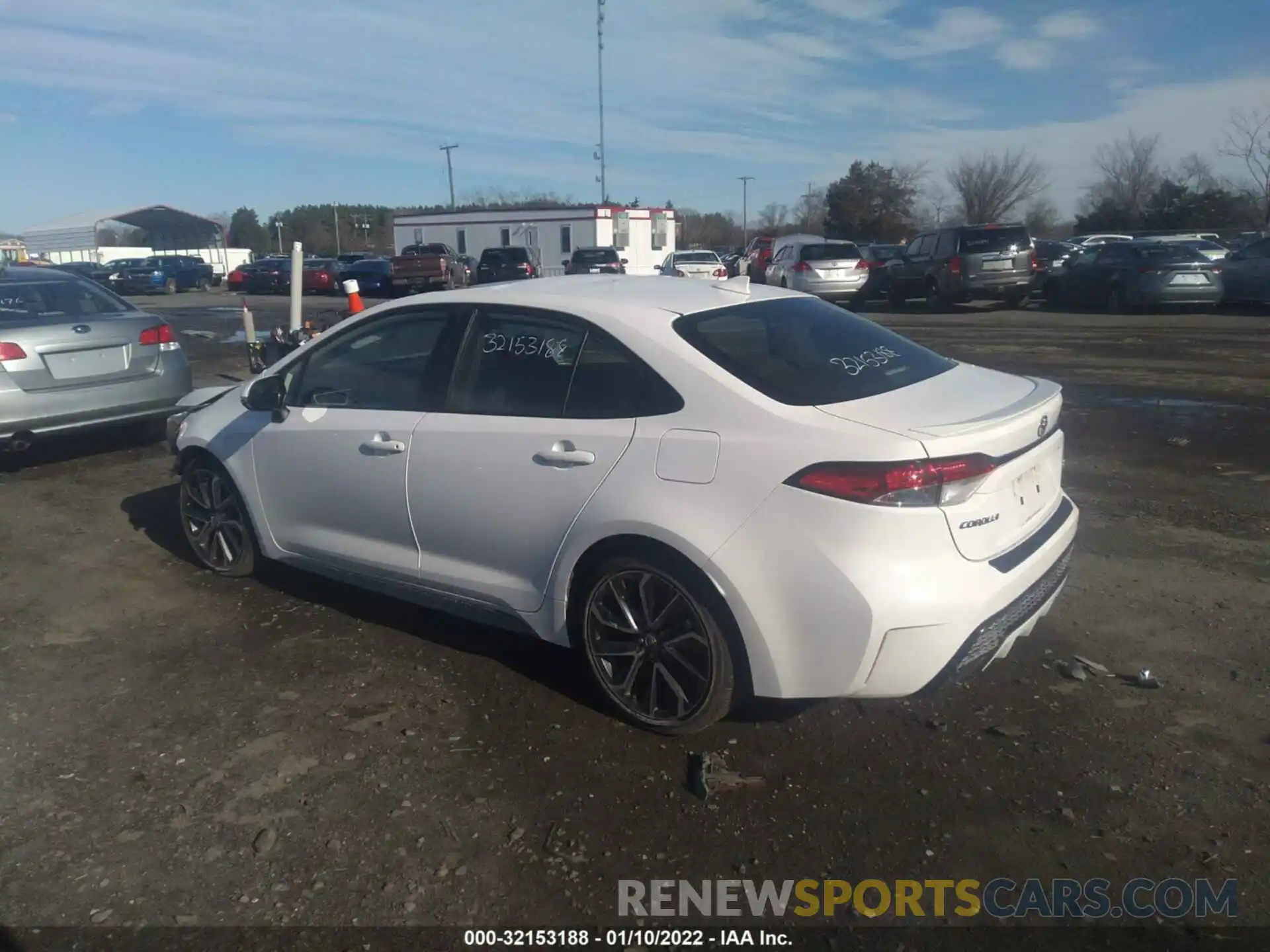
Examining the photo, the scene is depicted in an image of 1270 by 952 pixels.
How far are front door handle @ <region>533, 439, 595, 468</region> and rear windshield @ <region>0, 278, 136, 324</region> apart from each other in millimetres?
5624

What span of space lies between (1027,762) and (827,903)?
41.6 inches

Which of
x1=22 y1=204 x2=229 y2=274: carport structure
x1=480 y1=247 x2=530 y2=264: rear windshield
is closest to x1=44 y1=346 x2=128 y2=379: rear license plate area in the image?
x1=480 y1=247 x2=530 y2=264: rear windshield

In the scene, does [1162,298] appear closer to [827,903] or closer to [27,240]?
[827,903]

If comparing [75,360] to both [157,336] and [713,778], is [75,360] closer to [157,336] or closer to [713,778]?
[157,336]

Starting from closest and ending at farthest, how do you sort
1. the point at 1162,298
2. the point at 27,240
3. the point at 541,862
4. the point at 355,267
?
the point at 541,862
the point at 1162,298
the point at 355,267
the point at 27,240

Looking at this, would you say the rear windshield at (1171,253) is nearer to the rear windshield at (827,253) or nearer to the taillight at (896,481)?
the rear windshield at (827,253)

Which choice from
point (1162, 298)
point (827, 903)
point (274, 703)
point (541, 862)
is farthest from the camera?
point (1162, 298)

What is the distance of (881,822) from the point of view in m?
3.26

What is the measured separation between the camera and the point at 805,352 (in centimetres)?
399

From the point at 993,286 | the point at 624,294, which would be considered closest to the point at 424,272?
the point at 993,286

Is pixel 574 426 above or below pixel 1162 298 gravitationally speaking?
above

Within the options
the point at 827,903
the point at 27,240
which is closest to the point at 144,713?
the point at 827,903

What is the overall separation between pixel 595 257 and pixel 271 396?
94.0 ft

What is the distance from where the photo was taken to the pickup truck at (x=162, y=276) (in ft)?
141
